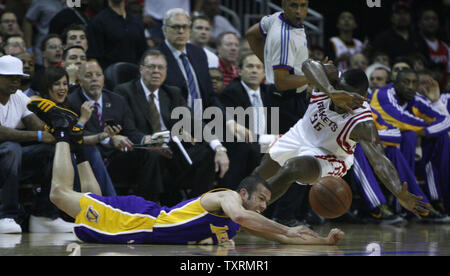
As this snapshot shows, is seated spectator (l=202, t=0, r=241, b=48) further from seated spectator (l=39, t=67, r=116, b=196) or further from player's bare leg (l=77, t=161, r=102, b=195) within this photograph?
player's bare leg (l=77, t=161, r=102, b=195)

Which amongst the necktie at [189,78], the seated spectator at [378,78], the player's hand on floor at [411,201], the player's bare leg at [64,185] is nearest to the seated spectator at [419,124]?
the seated spectator at [378,78]

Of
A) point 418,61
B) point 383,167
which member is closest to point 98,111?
point 383,167

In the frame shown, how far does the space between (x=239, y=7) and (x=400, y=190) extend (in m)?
7.81

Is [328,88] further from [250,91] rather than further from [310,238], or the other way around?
[250,91]

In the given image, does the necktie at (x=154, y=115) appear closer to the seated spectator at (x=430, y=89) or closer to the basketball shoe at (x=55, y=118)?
the basketball shoe at (x=55, y=118)

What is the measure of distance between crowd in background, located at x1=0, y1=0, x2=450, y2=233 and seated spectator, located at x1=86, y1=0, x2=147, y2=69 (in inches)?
0.5

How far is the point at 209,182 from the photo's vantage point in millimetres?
7270

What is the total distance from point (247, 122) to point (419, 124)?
230 cm

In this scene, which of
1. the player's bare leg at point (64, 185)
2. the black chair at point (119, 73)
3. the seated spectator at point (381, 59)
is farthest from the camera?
the seated spectator at point (381, 59)

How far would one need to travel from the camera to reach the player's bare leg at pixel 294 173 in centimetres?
550

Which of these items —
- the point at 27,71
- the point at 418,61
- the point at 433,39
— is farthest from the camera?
the point at 433,39

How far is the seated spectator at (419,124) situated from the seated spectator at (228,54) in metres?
1.87

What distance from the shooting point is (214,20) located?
10969mm
